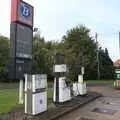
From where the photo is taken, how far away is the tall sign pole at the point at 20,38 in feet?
41.3

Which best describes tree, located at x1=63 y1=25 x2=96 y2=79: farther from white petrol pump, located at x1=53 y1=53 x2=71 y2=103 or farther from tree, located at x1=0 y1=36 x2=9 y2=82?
white petrol pump, located at x1=53 y1=53 x2=71 y2=103

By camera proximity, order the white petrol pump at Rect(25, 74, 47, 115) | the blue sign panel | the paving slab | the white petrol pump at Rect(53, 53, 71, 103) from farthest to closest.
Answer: the white petrol pump at Rect(53, 53, 71, 103) < the blue sign panel < the white petrol pump at Rect(25, 74, 47, 115) < the paving slab

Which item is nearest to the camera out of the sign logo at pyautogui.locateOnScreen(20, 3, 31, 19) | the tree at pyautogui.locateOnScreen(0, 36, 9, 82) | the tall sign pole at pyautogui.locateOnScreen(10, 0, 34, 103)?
the tall sign pole at pyautogui.locateOnScreen(10, 0, 34, 103)

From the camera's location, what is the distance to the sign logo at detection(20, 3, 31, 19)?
43.1 feet

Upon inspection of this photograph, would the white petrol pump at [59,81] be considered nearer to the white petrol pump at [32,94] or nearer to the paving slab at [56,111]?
the paving slab at [56,111]

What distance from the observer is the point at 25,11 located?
13.6m

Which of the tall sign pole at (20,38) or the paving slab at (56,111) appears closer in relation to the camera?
the paving slab at (56,111)

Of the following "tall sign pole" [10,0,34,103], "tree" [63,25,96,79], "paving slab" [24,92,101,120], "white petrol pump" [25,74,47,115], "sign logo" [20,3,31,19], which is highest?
"tree" [63,25,96,79]

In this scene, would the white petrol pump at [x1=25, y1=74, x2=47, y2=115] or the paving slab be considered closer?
the paving slab

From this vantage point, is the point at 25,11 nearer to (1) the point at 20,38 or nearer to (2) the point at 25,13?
(2) the point at 25,13

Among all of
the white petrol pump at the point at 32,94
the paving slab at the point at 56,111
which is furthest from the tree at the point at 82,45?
the white petrol pump at the point at 32,94

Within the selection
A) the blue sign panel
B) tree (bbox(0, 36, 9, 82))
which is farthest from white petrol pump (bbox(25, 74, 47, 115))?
tree (bbox(0, 36, 9, 82))

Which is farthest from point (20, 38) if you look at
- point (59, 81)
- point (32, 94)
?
point (59, 81)

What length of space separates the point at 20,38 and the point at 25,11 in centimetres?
137
